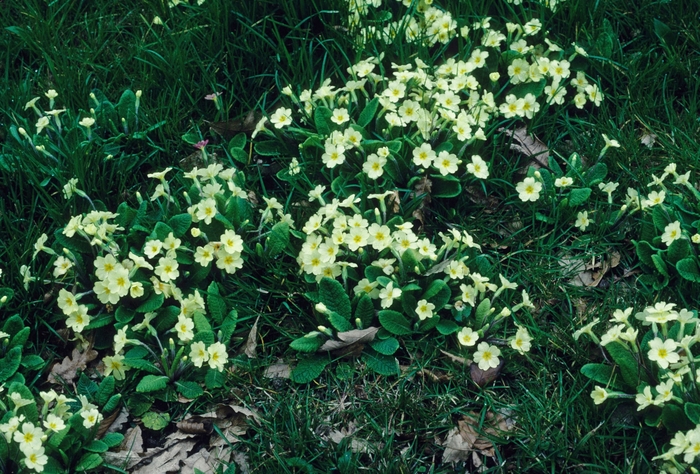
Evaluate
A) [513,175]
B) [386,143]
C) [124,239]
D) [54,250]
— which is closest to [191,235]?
[124,239]

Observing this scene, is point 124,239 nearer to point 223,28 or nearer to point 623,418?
point 223,28

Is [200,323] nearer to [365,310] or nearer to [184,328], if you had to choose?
[184,328]

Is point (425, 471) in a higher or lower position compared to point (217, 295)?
lower

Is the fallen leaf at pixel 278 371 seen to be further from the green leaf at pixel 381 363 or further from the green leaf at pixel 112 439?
the green leaf at pixel 112 439

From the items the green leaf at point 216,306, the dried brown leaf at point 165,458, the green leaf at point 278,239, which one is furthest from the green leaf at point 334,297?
the dried brown leaf at point 165,458

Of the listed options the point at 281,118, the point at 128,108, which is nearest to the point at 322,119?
the point at 281,118

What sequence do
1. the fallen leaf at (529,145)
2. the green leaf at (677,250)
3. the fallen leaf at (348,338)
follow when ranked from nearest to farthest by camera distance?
the fallen leaf at (348,338), the green leaf at (677,250), the fallen leaf at (529,145)

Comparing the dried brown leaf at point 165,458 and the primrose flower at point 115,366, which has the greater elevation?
the primrose flower at point 115,366
